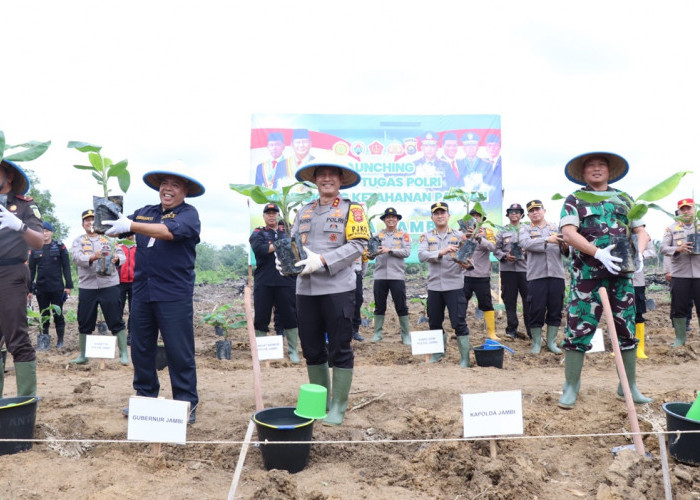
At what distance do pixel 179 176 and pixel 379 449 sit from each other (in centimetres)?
225

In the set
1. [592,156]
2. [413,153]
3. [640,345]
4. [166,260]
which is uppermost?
[413,153]

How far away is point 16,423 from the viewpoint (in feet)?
9.79

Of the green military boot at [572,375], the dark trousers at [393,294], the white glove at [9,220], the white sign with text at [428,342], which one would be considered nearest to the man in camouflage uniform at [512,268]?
the dark trousers at [393,294]

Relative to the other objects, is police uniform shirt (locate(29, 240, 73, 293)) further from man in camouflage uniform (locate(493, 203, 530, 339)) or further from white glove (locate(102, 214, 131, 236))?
man in camouflage uniform (locate(493, 203, 530, 339))

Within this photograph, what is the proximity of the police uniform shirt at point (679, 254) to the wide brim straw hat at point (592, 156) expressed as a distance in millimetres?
3515

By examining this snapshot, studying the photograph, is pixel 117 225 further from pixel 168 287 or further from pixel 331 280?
pixel 331 280

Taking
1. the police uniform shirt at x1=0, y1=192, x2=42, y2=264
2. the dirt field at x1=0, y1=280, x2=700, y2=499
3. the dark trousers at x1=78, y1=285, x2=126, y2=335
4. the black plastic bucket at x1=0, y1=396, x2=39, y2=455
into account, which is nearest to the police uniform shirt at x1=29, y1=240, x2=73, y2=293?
the dark trousers at x1=78, y1=285, x2=126, y2=335

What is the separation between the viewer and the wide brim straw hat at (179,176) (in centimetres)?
349

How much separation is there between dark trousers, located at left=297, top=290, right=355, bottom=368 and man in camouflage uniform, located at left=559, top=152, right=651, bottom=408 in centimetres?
167

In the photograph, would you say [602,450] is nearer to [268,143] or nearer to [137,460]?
[137,460]

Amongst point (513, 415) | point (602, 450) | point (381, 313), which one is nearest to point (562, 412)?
point (602, 450)

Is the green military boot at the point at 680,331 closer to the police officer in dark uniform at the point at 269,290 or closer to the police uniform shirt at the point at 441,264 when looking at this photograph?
the police uniform shirt at the point at 441,264

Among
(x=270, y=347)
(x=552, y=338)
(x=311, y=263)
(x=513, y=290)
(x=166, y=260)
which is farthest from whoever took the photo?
(x=513, y=290)

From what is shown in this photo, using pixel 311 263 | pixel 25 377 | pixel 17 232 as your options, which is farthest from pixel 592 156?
pixel 25 377
